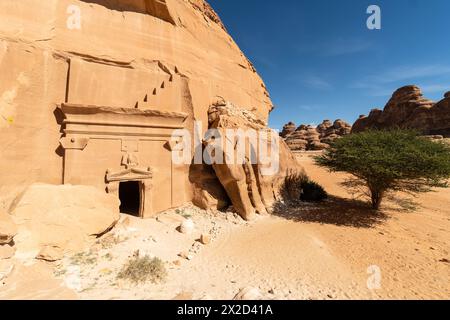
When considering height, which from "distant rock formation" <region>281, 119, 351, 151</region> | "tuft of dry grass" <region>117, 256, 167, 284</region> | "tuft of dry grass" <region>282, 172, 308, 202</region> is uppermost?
"distant rock formation" <region>281, 119, 351, 151</region>

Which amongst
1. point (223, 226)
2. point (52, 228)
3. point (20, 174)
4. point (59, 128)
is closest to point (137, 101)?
point (59, 128)

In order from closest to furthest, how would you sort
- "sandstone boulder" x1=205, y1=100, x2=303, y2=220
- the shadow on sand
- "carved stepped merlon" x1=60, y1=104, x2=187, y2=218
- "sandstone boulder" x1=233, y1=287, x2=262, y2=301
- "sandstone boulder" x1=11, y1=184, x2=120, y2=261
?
"sandstone boulder" x1=233, y1=287, x2=262, y2=301 → "sandstone boulder" x1=11, y1=184, x2=120, y2=261 → "carved stepped merlon" x1=60, y1=104, x2=187, y2=218 → the shadow on sand → "sandstone boulder" x1=205, y1=100, x2=303, y2=220

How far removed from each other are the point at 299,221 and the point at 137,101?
32.6 ft

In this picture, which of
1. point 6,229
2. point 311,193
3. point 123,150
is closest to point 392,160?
point 311,193

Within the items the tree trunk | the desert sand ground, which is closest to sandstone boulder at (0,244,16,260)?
the desert sand ground

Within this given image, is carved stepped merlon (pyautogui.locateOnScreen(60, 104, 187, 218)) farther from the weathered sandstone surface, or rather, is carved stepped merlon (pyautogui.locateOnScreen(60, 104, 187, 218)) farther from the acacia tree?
the acacia tree

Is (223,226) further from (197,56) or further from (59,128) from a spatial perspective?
(197,56)

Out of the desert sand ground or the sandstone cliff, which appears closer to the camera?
the desert sand ground

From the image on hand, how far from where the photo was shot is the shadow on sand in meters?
11.1

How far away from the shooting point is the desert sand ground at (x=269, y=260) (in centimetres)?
585

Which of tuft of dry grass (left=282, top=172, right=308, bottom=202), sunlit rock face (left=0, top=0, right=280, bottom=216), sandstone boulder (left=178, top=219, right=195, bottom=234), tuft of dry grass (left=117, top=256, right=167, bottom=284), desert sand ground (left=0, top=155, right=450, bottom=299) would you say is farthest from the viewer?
tuft of dry grass (left=282, top=172, right=308, bottom=202)

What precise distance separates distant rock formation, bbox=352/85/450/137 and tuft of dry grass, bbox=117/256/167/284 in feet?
173

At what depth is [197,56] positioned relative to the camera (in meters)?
13.3

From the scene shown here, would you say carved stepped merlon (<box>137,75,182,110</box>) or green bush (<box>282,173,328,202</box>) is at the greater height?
carved stepped merlon (<box>137,75,182,110</box>)
